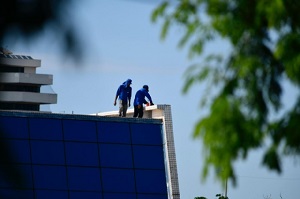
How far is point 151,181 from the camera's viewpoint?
31.7 metres

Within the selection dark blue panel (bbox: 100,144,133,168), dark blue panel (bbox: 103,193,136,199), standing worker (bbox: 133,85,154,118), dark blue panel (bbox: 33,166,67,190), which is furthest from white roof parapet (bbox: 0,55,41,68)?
dark blue panel (bbox: 100,144,133,168)

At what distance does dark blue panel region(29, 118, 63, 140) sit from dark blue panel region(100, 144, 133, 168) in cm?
208

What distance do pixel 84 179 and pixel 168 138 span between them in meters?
5.45

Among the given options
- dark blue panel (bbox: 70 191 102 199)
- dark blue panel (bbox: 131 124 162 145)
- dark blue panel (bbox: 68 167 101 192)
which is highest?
dark blue panel (bbox: 131 124 162 145)

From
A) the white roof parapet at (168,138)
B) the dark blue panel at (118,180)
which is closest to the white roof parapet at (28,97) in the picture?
the dark blue panel at (118,180)

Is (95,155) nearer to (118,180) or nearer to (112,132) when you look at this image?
(112,132)

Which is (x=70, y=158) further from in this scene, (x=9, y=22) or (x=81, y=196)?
(x=9, y=22)

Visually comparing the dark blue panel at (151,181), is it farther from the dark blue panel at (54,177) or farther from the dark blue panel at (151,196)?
the dark blue panel at (54,177)

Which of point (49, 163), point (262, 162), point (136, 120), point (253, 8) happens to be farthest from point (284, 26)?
point (136, 120)

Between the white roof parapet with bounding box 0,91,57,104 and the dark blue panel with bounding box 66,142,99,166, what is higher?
the dark blue panel with bounding box 66,142,99,166

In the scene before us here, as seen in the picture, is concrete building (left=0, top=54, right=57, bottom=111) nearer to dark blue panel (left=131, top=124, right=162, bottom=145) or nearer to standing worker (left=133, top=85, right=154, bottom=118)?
standing worker (left=133, top=85, right=154, bottom=118)

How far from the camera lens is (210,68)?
564cm

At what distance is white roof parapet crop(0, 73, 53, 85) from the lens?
2078 millimetres

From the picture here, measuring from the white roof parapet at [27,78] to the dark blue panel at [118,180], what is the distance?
93.3 feet
